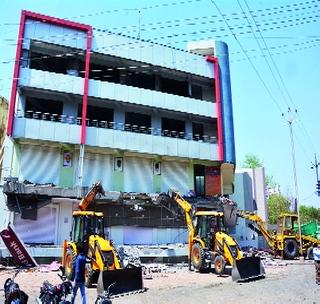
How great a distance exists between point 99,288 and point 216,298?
3478mm

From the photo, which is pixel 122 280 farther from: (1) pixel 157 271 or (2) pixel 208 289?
(1) pixel 157 271

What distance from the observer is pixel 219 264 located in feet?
51.3

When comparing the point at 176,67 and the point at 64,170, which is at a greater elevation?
the point at 176,67

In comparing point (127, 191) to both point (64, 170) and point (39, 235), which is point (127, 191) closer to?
point (64, 170)

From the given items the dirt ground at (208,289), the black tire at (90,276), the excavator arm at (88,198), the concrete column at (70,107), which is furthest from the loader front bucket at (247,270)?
the concrete column at (70,107)

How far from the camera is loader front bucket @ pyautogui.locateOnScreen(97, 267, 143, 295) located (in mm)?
10933

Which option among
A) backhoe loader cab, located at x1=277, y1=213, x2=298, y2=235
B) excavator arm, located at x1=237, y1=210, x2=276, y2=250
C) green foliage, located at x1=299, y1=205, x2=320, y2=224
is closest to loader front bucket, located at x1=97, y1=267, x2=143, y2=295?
excavator arm, located at x1=237, y1=210, x2=276, y2=250

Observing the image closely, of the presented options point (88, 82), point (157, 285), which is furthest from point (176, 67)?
point (157, 285)

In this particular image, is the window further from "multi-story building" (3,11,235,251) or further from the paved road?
the paved road

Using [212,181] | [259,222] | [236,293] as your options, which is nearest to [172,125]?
[212,181]

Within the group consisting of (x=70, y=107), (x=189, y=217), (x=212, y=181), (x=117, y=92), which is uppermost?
(x=117, y=92)

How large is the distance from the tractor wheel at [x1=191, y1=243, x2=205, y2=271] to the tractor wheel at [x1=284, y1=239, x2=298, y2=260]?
9.31m

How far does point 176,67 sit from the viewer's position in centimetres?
2877

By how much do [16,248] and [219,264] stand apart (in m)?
10.1
